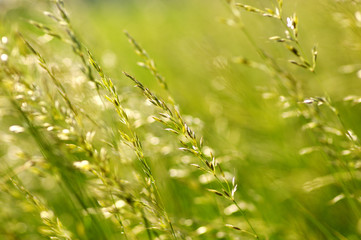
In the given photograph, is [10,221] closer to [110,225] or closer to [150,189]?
[110,225]

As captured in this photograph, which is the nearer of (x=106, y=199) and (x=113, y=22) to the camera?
(x=106, y=199)

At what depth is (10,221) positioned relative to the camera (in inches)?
64.6

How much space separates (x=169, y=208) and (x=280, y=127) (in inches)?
35.2

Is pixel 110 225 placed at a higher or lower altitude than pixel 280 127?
higher

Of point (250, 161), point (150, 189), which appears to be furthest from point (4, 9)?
point (250, 161)

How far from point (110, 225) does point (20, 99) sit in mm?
823

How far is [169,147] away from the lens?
71.8 inches

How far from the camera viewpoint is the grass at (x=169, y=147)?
1157 mm

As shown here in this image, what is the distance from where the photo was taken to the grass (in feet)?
3.80

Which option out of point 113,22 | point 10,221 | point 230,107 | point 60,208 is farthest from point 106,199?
point 113,22

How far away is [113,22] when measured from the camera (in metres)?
12.2

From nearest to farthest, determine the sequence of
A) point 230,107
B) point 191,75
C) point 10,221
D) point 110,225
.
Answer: point 10,221 → point 110,225 → point 230,107 → point 191,75

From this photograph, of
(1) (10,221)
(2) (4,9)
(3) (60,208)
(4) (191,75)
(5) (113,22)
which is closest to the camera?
(1) (10,221)

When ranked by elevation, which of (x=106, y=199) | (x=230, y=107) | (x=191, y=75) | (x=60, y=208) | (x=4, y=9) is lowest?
(x=191, y=75)
